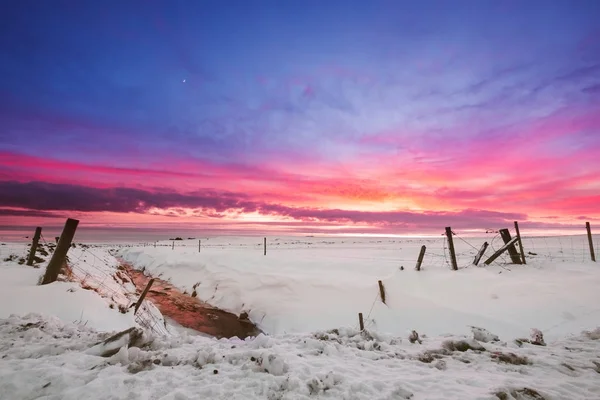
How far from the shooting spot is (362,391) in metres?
4.84

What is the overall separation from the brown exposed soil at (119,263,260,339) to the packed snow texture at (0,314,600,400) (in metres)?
6.44

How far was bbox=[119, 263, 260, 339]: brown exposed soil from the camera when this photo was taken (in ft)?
43.3

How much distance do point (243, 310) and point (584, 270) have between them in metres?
15.5

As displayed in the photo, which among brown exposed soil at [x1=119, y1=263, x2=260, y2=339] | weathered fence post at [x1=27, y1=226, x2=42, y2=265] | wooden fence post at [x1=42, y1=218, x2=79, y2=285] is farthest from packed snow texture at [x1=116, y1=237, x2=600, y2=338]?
weathered fence post at [x1=27, y1=226, x2=42, y2=265]

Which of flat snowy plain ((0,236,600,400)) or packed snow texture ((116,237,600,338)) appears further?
packed snow texture ((116,237,600,338))

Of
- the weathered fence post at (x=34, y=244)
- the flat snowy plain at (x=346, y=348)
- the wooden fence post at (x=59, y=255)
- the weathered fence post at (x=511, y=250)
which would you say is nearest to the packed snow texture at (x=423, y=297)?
the flat snowy plain at (x=346, y=348)

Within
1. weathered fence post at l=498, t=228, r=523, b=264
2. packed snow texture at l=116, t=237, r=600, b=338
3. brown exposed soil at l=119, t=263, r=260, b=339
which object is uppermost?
weathered fence post at l=498, t=228, r=523, b=264

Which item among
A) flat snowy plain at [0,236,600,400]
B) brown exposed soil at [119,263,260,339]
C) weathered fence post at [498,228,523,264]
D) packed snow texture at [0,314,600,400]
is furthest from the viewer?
weathered fence post at [498,228,523,264]

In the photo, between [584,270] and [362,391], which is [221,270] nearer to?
[362,391]

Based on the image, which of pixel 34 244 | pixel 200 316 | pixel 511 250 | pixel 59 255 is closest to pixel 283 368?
pixel 59 255

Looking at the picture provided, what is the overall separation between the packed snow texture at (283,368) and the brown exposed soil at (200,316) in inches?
253

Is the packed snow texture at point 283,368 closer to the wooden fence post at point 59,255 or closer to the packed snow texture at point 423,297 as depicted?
the packed snow texture at point 423,297

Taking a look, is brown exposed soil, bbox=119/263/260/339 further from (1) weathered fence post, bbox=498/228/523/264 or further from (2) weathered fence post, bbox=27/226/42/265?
(1) weathered fence post, bbox=498/228/523/264

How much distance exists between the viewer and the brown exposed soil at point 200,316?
13.2m
